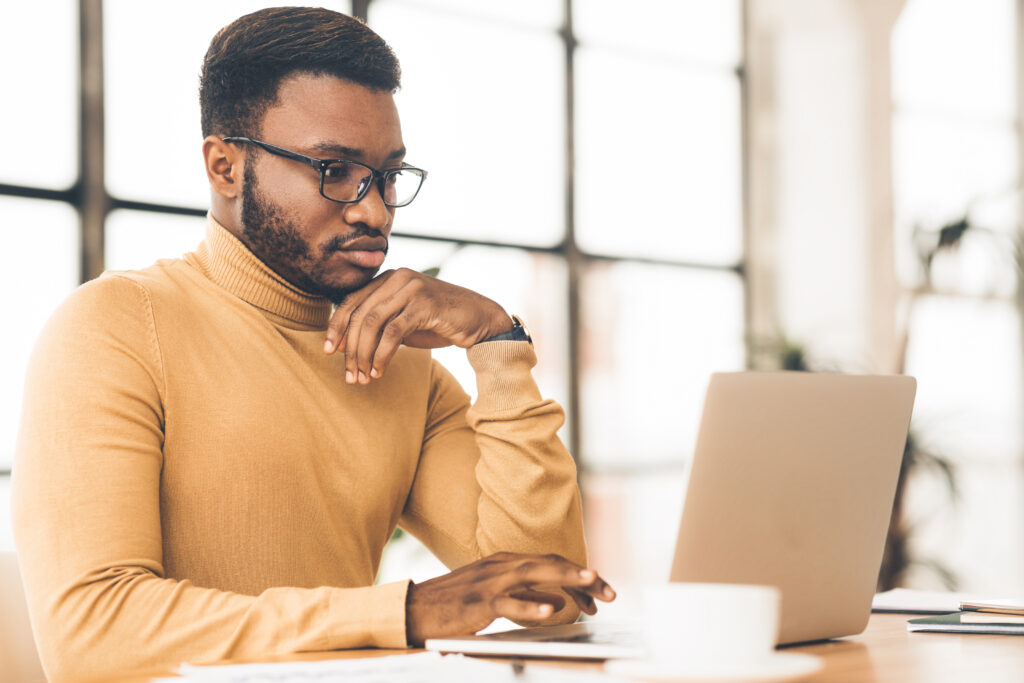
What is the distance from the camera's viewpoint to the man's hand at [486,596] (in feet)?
3.69

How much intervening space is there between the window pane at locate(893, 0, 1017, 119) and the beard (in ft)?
13.6

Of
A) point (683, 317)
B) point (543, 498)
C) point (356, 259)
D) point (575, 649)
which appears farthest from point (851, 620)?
point (683, 317)

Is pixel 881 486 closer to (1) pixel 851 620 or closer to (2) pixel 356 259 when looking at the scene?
(1) pixel 851 620

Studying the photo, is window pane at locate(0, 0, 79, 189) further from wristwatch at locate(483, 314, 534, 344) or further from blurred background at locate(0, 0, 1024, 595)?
wristwatch at locate(483, 314, 534, 344)

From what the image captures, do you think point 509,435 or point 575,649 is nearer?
point 575,649

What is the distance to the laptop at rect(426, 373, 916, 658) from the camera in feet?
3.35


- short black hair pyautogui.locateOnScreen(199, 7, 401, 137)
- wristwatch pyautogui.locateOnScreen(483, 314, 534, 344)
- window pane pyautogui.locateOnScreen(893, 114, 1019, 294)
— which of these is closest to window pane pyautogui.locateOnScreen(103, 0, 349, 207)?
short black hair pyautogui.locateOnScreen(199, 7, 401, 137)

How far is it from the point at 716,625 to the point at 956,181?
17.2 ft

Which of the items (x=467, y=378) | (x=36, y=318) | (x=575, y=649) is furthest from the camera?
(x=467, y=378)

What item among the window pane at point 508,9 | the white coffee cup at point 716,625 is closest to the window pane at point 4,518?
the window pane at point 508,9

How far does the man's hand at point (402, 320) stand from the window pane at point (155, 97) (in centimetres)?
173

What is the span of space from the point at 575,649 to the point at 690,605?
28cm

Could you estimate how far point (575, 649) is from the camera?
3.32ft

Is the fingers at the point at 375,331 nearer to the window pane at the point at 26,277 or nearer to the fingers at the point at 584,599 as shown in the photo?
the fingers at the point at 584,599
